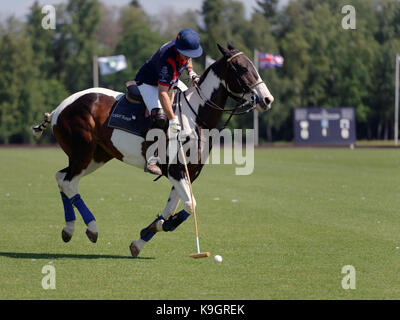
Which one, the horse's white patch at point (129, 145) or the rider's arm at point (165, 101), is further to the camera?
the horse's white patch at point (129, 145)

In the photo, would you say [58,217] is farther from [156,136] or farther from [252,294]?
[252,294]

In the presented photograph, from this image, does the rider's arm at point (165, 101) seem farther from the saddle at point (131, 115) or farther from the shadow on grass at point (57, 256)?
the shadow on grass at point (57, 256)

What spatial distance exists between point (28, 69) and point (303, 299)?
70.9 meters

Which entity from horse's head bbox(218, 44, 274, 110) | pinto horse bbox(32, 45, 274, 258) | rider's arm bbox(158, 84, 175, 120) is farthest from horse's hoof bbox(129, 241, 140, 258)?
horse's head bbox(218, 44, 274, 110)

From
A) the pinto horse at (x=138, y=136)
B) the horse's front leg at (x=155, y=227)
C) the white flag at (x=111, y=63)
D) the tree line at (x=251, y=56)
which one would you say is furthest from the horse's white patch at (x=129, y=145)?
the tree line at (x=251, y=56)

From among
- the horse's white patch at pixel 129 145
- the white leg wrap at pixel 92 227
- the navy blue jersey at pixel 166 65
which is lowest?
the white leg wrap at pixel 92 227

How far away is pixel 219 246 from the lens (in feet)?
33.9

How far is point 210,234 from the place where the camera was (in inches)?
455

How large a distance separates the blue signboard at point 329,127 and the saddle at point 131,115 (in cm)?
→ 4427

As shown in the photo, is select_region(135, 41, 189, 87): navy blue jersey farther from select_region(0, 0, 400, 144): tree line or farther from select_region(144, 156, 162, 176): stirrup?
select_region(0, 0, 400, 144): tree line

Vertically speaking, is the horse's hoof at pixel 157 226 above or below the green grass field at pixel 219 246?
A: above

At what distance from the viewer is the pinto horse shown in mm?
8930

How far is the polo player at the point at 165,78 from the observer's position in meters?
8.95

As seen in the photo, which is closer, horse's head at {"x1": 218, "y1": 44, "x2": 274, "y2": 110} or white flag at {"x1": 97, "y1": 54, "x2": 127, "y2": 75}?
horse's head at {"x1": 218, "y1": 44, "x2": 274, "y2": 110}
